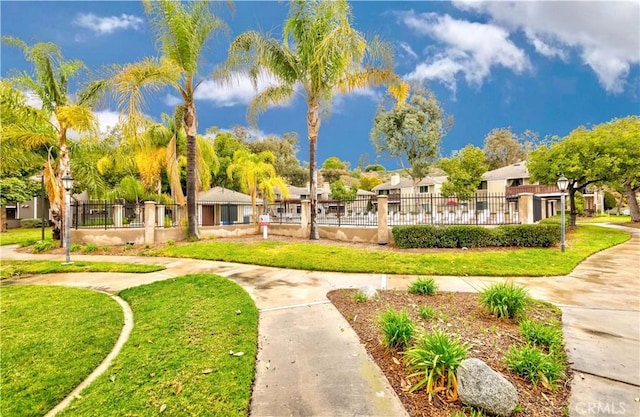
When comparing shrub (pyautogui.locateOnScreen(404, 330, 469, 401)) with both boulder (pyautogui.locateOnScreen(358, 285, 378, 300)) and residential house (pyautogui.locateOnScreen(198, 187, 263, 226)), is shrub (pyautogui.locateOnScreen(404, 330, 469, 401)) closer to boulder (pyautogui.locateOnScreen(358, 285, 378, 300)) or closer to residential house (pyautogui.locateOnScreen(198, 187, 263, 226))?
boulder (pyautogui.locateOnScreen(358, 285, 378, 300))

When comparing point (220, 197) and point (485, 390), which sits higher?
point (220, 197)

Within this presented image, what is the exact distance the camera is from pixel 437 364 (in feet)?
9.28

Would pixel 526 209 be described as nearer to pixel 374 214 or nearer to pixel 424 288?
pixel 374 214

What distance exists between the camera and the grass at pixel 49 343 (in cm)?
273

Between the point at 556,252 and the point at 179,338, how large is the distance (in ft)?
35.8

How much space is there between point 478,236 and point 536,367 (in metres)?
8.57

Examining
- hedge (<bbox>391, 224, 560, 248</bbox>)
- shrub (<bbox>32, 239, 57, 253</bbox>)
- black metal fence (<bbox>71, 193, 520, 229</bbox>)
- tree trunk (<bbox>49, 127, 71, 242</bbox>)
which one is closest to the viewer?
hedge (<bbox>391, 224, 560, 248</bbox>)

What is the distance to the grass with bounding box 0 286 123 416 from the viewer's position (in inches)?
108

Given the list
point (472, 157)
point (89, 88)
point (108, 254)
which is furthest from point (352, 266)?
point (472, 157)

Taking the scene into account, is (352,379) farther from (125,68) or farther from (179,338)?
(125,68)

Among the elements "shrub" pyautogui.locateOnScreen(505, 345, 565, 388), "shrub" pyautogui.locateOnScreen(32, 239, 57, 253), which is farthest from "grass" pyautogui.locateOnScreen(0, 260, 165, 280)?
"shrub" pyautogui.locateOnScreen(505, 345, 565, 388)

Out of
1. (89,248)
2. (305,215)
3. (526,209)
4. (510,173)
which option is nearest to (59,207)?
(89,248)

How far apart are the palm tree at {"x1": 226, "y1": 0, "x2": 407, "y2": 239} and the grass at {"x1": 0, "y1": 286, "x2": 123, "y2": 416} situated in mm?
8925

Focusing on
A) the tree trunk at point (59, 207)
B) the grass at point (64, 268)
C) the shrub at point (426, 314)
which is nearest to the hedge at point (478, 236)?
the shrub at point (426, 314)
